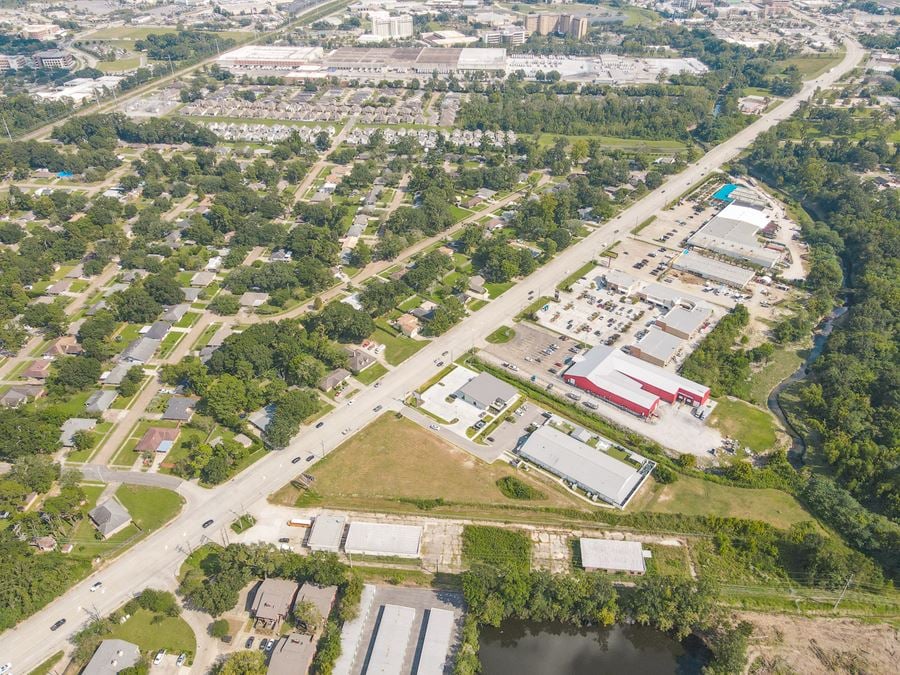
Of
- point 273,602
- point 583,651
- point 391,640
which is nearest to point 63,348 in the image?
point 273,602

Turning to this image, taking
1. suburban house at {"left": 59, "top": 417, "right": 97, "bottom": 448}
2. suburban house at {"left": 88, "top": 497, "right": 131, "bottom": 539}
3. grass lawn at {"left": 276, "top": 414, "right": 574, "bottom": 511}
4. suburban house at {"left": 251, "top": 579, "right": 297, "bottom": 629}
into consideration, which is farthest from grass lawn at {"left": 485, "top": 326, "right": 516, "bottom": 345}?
suburban house at {"left": 59, "top": 417, "right": 97, "bottom": 448}

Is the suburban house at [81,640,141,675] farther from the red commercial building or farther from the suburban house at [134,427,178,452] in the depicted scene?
the red commercial building

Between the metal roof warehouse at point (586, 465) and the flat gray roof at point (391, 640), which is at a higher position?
the metal roof warehouse at point (586, 465)

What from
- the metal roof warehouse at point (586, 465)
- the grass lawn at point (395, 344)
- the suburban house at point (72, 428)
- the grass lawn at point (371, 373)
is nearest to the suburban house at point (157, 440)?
the suburban house at point (72, 428)

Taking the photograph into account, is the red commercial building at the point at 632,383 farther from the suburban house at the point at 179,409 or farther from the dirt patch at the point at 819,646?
the suburban house at the point at 179,409

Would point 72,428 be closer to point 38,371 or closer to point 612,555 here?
point 38,371

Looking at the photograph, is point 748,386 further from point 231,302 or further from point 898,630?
point 231,302

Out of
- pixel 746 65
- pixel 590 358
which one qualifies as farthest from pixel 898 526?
pixel 746 65
